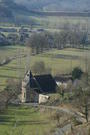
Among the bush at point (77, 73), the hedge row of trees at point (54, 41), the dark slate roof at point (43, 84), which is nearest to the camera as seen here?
the dark slate roof at point (43, 84)

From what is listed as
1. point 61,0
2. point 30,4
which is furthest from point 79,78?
point 61,0

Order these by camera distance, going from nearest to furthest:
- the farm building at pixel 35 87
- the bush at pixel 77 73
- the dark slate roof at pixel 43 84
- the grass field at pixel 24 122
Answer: the grass field at pixel 24 122 → the farm building at pixel 35 87 → the dark slate roof at pixel 43 84 → the bush at pixel 77 73

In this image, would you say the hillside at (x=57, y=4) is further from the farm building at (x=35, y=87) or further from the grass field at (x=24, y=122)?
the grass field at (x=24, y=122)

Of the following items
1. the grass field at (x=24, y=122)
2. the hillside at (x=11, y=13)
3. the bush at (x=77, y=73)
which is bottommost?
the hillside at (x=11, y=13)

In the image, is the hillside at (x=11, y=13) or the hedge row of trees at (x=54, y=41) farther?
the hillside at (x=11, y=13)

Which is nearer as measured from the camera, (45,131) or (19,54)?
(45,131)

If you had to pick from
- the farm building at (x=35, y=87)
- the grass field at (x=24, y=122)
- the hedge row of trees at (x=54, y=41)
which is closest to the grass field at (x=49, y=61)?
the hedge row of trees at (x=54, y=41)

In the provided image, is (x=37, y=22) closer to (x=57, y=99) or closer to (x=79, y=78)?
(x=79, y=78)

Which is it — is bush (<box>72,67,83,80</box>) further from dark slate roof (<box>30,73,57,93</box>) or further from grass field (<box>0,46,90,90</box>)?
grass field (<box>0,46,90,90</box>)
